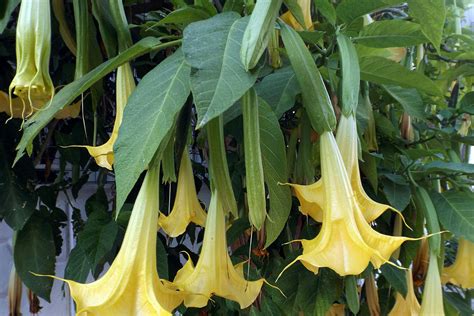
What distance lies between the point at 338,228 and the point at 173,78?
0.58ft

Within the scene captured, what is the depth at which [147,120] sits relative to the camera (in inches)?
14.5

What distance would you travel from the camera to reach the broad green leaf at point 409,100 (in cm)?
69

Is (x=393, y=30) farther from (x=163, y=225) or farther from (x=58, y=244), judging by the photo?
(x=58, y=244)

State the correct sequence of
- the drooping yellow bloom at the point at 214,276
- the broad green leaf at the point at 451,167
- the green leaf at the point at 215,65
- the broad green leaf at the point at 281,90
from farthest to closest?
the broad green leaf at the point at 451,167 < the broad green leaf at the point at 281,90 < the drooping yellow bloom at the point at 214,276 < the green leaf at the point at 215,65

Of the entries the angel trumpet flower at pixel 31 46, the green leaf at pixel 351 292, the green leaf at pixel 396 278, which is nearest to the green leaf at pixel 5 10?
the angel trumpet flower at pixel 31 46

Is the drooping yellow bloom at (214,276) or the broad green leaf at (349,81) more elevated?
the broad green leaf at (349,81)

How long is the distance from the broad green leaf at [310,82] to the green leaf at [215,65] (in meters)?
0.05

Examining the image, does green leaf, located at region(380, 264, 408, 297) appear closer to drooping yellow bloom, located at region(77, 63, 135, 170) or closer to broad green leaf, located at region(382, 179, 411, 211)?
broad green leaf, located at region(382, 179, 411, 211)

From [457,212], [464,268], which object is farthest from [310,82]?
[464,268]

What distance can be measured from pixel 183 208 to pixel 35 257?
275 mm

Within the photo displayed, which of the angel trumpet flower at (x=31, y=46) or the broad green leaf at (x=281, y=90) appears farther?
the broad green leaf at (x=281, y=90)

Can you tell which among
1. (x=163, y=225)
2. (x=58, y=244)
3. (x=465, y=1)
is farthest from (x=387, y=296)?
(x=465, y=1)

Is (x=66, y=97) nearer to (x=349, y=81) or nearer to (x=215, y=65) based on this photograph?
(x=215, y=65)

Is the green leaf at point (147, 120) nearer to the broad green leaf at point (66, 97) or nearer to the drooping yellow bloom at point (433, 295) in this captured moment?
the broad green leaf at point (66, 97)
